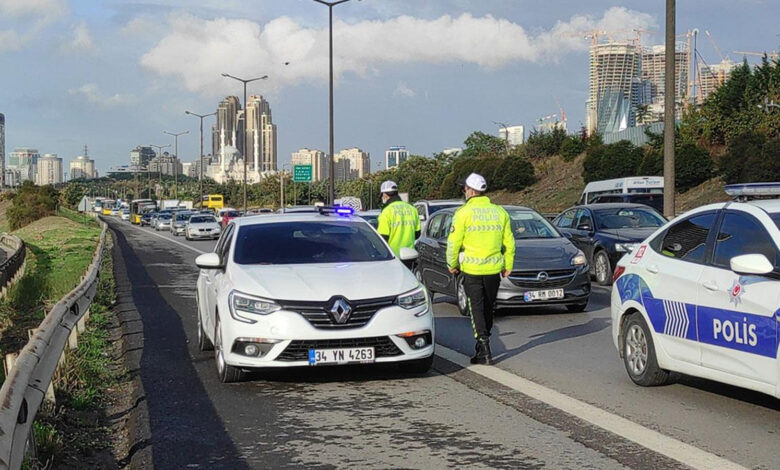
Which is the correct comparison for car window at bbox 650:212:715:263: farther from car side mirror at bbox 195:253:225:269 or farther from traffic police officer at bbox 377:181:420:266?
traffic police officer at bbox 377:181:420:266

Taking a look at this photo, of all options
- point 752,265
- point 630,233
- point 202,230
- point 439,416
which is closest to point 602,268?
point 630,233

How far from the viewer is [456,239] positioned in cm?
956

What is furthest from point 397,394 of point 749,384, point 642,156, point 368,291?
point 642,156

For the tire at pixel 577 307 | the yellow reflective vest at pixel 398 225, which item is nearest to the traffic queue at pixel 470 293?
the yellow reflective vest at pixel 398 225

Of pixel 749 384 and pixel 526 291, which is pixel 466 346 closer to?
pixel 526 291

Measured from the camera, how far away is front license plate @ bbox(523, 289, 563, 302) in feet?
44.4

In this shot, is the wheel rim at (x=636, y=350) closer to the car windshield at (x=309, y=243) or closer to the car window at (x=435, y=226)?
the car windshield at (x=309, y=243)

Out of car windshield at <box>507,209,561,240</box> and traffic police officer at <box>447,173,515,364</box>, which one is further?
car windshield at <box>507,209,561,240</box>

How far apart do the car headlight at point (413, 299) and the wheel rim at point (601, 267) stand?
Result: 10.7 meters

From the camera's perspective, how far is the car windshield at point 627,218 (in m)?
19.6

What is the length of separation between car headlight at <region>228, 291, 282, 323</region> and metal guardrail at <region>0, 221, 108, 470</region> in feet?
4.67

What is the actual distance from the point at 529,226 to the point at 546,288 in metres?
1.88

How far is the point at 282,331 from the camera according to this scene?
322 inches

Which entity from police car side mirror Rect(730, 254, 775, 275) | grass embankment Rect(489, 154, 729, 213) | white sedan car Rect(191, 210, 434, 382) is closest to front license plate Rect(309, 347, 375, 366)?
white sedan car Rect(191, 210, 434, 382)
